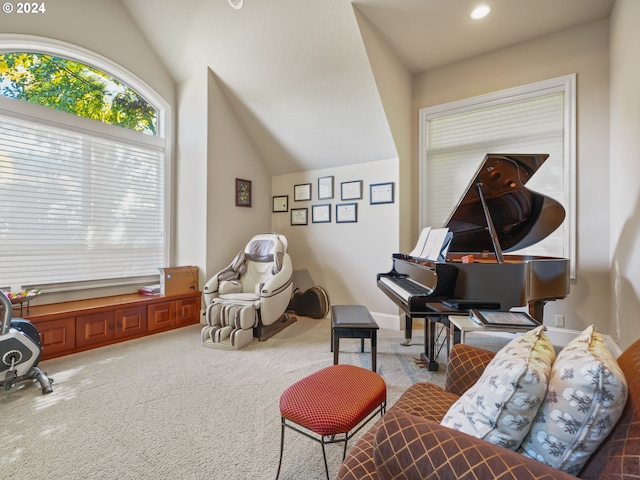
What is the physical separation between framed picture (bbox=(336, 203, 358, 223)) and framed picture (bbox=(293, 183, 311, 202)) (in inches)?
23.1

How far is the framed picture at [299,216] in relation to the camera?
15.4 feet

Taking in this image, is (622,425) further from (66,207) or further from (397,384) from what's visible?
(66,207)

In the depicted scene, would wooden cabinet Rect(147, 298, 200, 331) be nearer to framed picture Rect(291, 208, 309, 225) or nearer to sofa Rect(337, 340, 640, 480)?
framed picture Rect(291, 208, 309, 225)

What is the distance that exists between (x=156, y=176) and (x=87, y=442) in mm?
3409

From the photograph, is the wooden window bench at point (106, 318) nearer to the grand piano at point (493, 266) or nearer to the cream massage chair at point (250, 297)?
the cream massage chair at point (250, 297)

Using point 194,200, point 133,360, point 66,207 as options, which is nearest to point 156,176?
point 194,200

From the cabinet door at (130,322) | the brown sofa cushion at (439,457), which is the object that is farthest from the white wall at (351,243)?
the brown sofa cushion at (439,457)

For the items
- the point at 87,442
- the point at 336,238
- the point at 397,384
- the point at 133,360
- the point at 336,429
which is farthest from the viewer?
the point at 336,238

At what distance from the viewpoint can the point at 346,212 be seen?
426 centimetres

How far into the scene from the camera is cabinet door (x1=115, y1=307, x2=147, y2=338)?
332cm

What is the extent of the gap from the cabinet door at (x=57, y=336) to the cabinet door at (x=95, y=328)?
49 mm

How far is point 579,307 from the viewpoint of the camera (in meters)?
3.22

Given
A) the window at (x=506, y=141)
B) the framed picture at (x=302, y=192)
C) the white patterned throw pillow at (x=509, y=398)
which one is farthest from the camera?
the framed picture at (x=302, y=192)

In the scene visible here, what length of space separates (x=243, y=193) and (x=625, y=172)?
4263 mm
